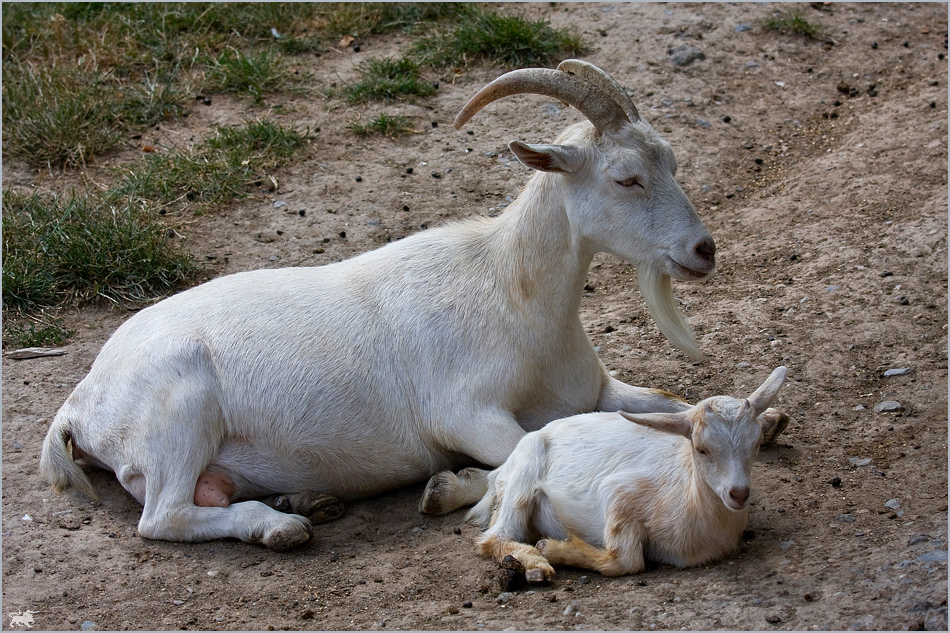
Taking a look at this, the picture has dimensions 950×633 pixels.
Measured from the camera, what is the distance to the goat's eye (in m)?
4.45

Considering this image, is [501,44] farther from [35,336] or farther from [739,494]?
[739,494]

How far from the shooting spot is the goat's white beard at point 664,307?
4617 millimetres

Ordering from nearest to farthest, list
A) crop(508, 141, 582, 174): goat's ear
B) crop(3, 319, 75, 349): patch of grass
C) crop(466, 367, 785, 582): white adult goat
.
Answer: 1. crop(466, 367, 785, 582): white adult goat
2. crop(508, 141, 582, 174): goat's ear
3. crop(3, 319, 75, 349): patch of grass

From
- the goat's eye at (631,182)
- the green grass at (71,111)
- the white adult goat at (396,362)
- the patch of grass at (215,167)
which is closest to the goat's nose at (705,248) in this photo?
the white adult goat at (396,362)

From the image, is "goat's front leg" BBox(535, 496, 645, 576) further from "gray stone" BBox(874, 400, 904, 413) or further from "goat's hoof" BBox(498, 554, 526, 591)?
"gray stone" BBox(874, 400, 904, 413)

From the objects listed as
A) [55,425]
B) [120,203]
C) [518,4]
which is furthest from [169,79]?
[55,425]

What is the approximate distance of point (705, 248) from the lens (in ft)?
14.5

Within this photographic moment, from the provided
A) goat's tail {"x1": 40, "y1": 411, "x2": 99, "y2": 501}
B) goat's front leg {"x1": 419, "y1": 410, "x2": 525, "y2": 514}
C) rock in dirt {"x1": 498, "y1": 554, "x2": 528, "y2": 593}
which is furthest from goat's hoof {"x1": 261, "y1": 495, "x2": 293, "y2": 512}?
rock in dirt {"x1": 498, "y1": 554, "x2": 528, "y2": 593}

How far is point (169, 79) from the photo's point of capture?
29.2 feet

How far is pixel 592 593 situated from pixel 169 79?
6.70 meters

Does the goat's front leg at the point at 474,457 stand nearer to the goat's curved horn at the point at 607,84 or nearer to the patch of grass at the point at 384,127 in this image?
→ the goat's curved horn at the point at 607,84

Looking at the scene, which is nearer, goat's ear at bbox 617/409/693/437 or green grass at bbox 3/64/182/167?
goat's ear at bbox 617/409/693/437

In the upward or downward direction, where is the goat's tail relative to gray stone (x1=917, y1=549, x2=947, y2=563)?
downward

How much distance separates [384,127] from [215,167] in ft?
4.56
